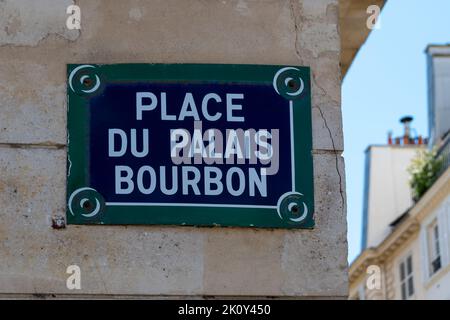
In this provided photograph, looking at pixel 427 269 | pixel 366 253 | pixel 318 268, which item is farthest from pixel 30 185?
pixel 366 253

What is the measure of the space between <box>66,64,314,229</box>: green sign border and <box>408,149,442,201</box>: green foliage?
38522 millimetres

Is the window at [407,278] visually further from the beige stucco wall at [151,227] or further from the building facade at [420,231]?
the beige stucco wall at [151,227]

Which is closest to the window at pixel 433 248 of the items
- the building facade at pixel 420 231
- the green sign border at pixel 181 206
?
the building facade at pixel 420 231

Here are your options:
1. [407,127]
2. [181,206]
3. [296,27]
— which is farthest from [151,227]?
[407,127]

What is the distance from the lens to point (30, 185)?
541cm

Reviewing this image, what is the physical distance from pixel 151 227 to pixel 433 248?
124ft

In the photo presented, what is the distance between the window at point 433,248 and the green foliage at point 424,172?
5.77 feet

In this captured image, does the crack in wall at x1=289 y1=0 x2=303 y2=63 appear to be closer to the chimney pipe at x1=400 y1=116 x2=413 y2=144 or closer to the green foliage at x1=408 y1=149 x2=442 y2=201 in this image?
the green foliage at x1=408 y1=149 x2=442 y2=201

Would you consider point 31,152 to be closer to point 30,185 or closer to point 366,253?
point 30,185

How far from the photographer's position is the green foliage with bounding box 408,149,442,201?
145 ft

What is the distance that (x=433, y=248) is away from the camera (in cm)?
4219

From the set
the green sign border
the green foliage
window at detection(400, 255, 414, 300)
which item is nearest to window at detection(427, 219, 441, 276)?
the green foliage
